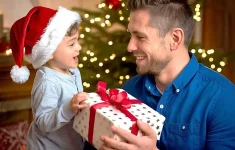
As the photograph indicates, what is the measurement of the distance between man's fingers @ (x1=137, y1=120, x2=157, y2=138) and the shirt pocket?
21 cm

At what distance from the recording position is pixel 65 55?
1819mm

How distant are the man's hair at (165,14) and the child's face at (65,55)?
35cm

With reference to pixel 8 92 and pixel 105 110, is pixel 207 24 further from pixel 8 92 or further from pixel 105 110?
pixel 105 110

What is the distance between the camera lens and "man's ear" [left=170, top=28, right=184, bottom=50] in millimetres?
1659

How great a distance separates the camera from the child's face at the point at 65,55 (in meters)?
1.82

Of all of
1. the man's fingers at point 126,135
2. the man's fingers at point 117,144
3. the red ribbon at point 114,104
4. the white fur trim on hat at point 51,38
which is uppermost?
the white fur trim on hat at point 51,38

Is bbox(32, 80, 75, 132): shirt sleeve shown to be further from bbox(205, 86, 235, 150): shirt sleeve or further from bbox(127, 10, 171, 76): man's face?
bbox(205, 86, 235, 150): shirt sleeve

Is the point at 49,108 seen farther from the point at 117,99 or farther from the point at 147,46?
the point at 147,46

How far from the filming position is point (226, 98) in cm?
152

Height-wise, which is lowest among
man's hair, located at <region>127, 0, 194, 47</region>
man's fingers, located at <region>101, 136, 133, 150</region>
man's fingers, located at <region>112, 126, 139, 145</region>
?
man's fingers, located at <region>101, 136, 133, 150</region>

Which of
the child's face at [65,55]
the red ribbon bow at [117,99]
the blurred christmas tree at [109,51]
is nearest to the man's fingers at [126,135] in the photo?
the red ribbon bow at [117,99]

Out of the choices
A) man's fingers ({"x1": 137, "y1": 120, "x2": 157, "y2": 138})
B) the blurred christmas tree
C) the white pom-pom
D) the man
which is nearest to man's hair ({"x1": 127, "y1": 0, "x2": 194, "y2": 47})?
the man

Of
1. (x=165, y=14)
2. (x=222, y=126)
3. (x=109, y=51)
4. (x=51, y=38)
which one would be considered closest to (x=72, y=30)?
(x=51, y=38)

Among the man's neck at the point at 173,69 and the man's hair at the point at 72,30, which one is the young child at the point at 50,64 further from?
the man's neck at the point at 173,69
